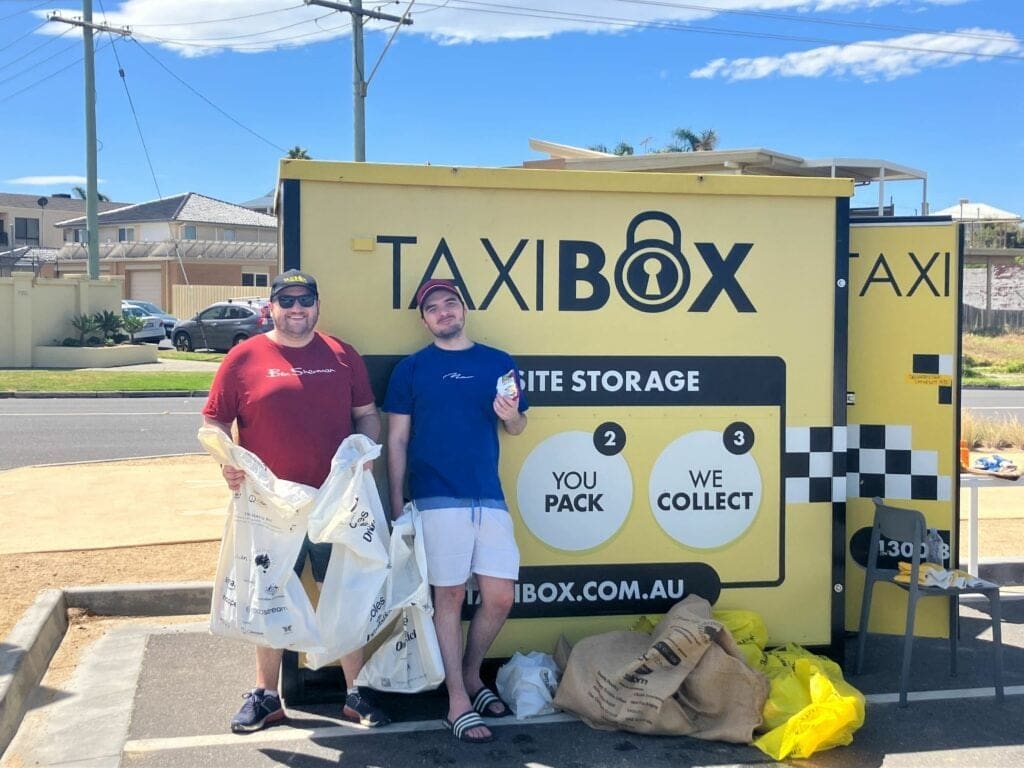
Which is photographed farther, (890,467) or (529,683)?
(890,467)

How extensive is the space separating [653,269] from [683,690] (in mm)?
1942

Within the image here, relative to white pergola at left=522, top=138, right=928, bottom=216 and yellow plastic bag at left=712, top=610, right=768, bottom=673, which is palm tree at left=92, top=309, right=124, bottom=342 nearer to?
white pergola at left=522, top=138, right=928, bottom=216

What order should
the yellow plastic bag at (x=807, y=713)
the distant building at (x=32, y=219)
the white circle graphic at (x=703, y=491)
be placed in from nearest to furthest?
the yellow plastic bag at (x=807, y=713) < the white circle graphic at (x=703, y=491) < the distant building at (x=32, y=219)

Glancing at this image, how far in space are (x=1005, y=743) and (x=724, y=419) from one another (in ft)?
5.93

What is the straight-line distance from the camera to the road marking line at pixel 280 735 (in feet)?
13.0

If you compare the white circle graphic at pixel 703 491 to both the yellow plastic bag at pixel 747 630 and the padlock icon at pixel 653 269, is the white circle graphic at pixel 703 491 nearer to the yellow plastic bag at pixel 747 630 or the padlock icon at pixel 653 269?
the yellow plastic bag at pixel 747 630

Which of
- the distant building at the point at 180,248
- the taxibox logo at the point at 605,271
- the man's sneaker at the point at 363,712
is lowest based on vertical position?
the man's sneaker at the point at 363,712

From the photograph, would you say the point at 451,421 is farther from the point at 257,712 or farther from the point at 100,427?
the point at 100,427

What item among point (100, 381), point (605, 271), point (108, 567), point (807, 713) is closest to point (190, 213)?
point (100, 381)

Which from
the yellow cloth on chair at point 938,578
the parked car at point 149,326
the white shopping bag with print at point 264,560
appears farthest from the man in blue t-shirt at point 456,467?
the parked car at point 149,326

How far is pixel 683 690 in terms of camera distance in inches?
164

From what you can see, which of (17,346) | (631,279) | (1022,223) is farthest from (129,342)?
(1022,223)

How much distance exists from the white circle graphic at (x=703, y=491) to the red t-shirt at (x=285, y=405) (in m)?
1.61

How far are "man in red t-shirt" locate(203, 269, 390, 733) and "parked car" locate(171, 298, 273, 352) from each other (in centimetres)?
2249
